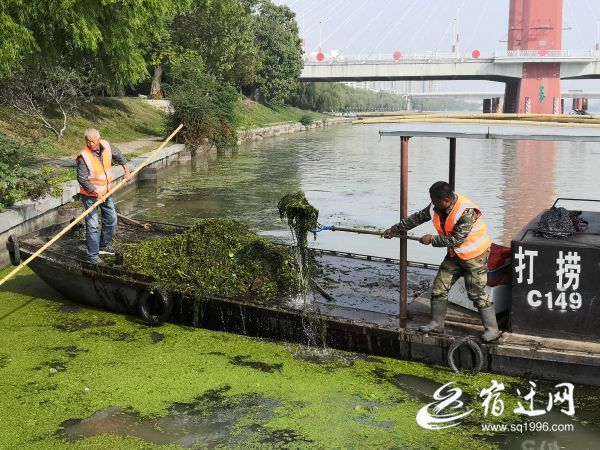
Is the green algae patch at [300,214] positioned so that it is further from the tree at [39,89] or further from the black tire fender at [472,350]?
the tree at [39,89]

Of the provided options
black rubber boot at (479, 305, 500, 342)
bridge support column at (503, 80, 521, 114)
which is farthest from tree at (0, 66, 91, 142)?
bridge support column at (503, 80, 521, 114)

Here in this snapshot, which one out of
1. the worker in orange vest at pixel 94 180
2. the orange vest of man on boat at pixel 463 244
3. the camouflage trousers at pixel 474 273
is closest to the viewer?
the orange vest of man on boat at pixel 463 244

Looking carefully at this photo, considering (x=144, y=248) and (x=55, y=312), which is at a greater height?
(x=144, y=248)

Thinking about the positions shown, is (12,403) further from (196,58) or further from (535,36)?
(535,36)

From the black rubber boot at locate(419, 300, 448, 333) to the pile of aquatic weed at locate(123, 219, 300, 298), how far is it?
6.36 ft

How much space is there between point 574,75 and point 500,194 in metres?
64.7

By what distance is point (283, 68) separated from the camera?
70750mm

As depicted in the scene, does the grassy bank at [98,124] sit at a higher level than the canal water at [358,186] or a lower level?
higher

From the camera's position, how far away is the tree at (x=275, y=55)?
69750 millimetres

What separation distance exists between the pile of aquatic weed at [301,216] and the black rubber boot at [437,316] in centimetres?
167

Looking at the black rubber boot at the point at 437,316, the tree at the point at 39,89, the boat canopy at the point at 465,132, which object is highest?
the tree at the point at 39,89

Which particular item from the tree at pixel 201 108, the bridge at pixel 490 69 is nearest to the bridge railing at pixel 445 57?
the bridge at pixel 490 69

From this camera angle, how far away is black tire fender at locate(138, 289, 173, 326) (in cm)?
874

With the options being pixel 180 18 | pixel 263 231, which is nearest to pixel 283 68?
pixel 180 18
